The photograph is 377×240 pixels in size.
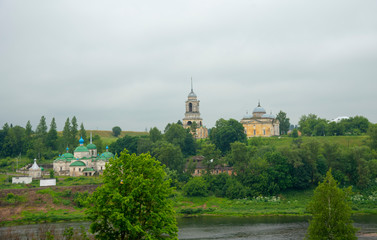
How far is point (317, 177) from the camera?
59500 mm

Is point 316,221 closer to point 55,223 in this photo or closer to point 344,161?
point 55,223

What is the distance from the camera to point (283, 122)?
10344 cm

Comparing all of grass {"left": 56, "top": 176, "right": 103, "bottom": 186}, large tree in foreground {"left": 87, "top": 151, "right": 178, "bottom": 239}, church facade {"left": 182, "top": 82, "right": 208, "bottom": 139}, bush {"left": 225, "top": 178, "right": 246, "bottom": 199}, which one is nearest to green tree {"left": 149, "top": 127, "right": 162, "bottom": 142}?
church facade {"left": 182, "top": 82, "right": 208, "bottom": 139}

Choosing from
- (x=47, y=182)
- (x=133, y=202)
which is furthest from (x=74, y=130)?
(x=133, y=202)

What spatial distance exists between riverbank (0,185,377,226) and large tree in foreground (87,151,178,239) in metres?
29.0

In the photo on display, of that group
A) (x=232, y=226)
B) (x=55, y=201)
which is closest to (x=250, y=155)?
(x=232, y=226)

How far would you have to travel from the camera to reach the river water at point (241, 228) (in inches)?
1517

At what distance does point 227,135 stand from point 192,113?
22838 millimetres

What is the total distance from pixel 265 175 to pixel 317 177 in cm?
763

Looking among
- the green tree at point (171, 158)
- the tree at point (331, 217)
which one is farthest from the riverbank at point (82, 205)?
the tree at point (331, 217)

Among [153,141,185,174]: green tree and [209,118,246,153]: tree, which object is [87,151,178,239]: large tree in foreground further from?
[209,118,246,153]: tree

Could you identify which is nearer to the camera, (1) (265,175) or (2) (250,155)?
(1) (265,175)

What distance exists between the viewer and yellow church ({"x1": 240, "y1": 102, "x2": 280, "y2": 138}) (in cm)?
9638

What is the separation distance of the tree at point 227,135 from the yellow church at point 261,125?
1347cm
